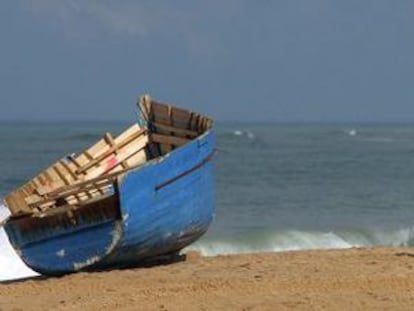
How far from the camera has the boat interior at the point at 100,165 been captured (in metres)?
12.4

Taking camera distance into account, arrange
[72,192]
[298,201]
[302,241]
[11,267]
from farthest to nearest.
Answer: [298,201], [302,241], [11,267], [72,192]

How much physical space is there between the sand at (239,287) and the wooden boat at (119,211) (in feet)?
0.99

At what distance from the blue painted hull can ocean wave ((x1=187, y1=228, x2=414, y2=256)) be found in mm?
7012

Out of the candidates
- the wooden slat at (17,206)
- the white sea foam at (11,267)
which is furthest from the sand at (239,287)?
the white sea foam at (11,267)

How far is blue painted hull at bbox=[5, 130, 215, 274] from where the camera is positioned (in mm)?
11742

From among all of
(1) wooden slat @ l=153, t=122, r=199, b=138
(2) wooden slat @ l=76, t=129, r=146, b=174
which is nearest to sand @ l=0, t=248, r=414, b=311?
(1) wooden slat @ l=153, t=122, r=199, b=138

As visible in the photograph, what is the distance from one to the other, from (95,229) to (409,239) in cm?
1157

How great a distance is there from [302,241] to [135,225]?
9961 millimetres

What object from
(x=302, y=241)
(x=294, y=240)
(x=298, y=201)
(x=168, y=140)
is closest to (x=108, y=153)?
(x=168, y=140)

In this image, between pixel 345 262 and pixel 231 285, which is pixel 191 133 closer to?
pixel 345 262

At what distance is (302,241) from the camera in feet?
70.0

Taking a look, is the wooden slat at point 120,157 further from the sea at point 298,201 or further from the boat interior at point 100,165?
the sea at point 298,201

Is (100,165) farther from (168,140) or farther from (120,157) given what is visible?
(168,140)

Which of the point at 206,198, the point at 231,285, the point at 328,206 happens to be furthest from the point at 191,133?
the point at 328,206
